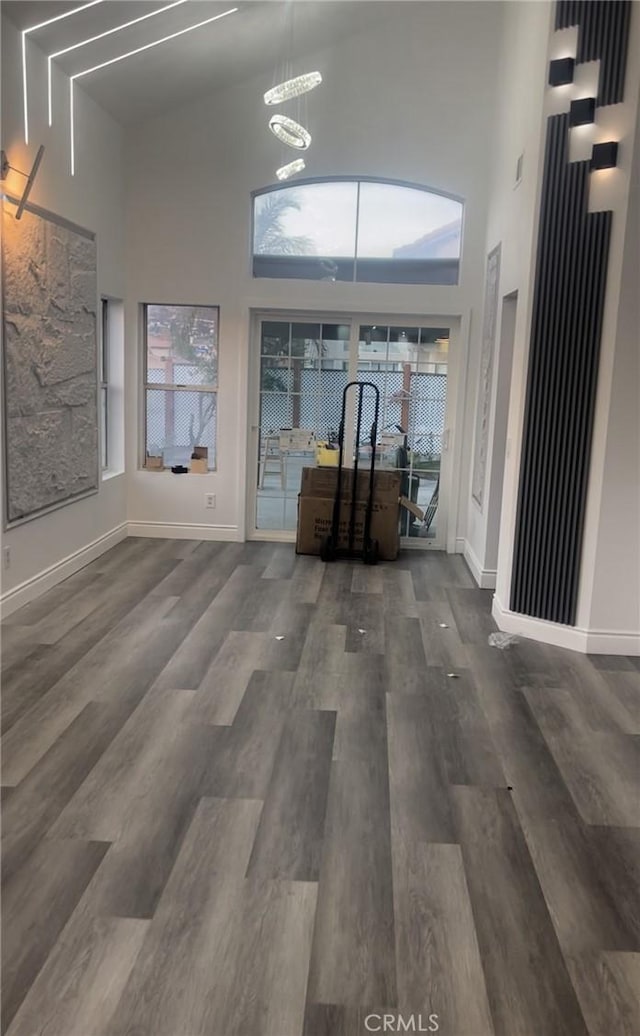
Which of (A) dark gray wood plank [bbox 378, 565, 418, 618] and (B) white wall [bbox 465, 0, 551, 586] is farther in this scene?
(A) dark gray wood plank [bbox 378, 565, 418, 618]

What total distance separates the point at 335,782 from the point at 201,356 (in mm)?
4618

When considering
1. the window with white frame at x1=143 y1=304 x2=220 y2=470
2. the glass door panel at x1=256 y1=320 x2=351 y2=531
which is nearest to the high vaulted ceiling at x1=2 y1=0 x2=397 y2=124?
the window with white frame at x1=143 y1=304 x2=220 y2=470

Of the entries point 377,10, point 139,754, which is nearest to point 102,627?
point 139,754

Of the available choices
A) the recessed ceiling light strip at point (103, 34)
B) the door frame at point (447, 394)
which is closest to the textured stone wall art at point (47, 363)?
the recessed ceiling light strip at point (103, 34)

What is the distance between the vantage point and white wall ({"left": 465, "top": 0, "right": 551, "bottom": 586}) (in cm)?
446

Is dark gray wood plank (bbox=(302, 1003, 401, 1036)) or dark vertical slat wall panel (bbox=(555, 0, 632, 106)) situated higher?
dark vertical slat wall panel (bbox=(555, 0, 632, 106))

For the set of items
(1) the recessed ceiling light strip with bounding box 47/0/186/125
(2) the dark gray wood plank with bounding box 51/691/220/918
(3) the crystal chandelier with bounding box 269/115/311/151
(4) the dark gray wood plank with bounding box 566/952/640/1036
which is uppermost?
(1) the recessed ceiling light strip with bounding box 47/0/186/125

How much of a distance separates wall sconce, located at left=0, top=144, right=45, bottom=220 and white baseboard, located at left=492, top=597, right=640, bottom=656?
3633mm

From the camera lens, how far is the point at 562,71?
406cm

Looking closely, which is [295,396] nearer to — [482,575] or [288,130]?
[482,575]

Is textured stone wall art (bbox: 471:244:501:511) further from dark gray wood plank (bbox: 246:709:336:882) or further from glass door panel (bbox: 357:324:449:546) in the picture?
dark gray wood plank (bbox: 246:709:336:882)

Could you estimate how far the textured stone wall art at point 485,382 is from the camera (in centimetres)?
579

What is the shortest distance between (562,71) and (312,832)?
12.8 feet

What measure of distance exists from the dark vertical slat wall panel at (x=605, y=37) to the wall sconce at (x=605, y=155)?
0.68 ft
